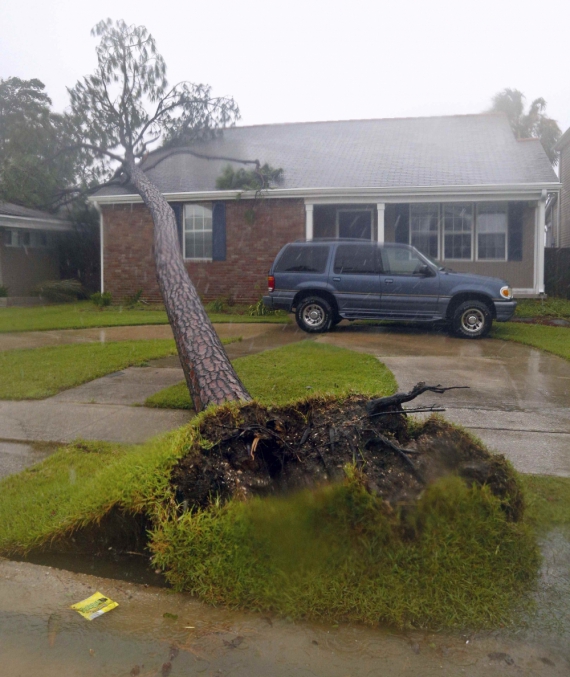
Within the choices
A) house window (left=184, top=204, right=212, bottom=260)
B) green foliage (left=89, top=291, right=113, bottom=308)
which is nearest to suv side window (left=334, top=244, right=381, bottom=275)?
house window (left=184, top=204, right=212, bottom=260)

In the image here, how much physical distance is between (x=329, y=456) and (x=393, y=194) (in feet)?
44.5

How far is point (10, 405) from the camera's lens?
23.5ft

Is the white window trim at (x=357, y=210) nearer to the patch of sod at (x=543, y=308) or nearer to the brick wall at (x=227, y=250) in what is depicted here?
the brick wall at (x=227, y=250)

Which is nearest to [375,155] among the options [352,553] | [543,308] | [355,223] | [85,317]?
[355,223]

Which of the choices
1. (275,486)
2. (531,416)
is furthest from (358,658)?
(531,416)

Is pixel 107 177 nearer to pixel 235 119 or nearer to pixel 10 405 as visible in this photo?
pixel 235 119

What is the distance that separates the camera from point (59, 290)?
20188 millimetres

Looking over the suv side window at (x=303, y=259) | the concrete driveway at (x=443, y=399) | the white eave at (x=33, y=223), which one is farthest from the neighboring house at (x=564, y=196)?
the white eave at (x=33, y=223)

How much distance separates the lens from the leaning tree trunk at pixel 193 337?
5579mm

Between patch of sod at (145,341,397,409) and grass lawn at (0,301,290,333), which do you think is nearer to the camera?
patch of sod at (145,341,397,409)

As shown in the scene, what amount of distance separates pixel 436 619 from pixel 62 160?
18345 millimetres

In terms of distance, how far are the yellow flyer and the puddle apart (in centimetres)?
3

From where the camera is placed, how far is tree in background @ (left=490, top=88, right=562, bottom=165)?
1577 inches

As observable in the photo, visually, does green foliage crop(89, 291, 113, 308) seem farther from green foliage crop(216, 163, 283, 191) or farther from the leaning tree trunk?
the leaning tree trunk
